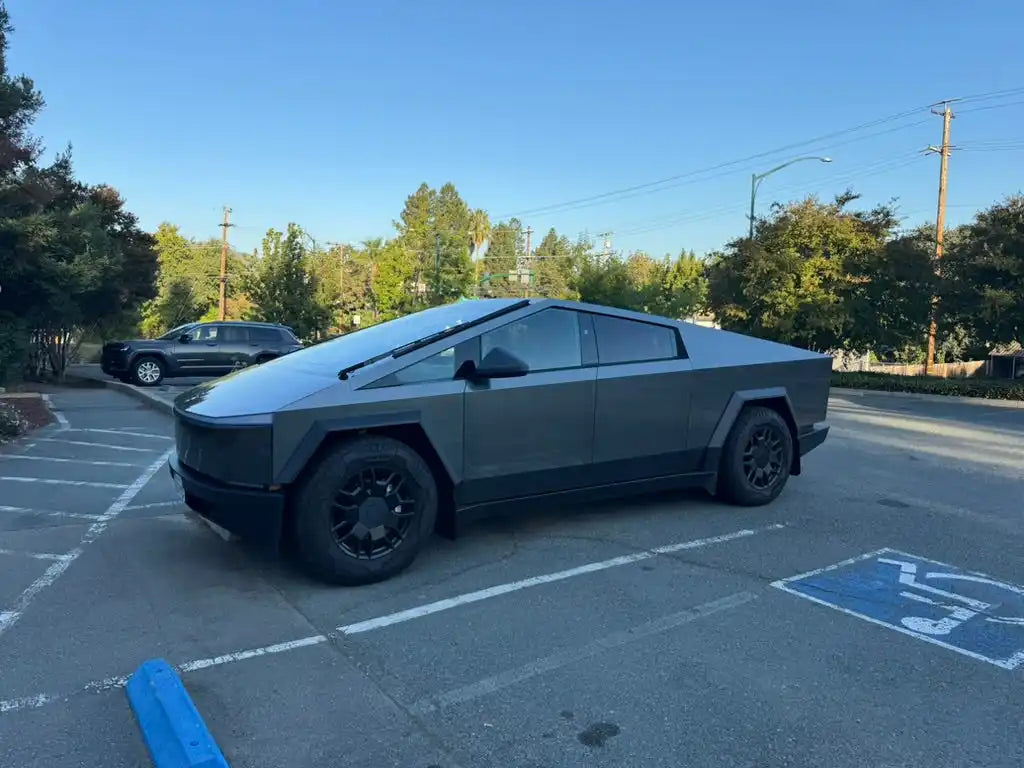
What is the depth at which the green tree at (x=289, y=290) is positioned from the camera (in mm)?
32406

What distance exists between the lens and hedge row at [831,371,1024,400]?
774 inches

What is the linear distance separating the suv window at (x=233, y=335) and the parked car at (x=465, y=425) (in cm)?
1544

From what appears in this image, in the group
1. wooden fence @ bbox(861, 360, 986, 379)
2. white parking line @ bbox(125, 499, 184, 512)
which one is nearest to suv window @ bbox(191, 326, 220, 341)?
white parking line @ bbox(125, 499, 184, 512)

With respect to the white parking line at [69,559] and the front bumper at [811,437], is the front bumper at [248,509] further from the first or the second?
the front bumper at [811,437]

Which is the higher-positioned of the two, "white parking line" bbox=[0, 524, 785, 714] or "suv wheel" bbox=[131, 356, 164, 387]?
"suv wheel" bbox=[131, 356, 164, 387]

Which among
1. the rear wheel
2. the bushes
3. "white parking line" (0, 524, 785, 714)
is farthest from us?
the bushes

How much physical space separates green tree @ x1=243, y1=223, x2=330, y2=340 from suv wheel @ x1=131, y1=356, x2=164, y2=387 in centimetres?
1358

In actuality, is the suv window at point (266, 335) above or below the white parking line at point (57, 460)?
above

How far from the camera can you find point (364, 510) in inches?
171

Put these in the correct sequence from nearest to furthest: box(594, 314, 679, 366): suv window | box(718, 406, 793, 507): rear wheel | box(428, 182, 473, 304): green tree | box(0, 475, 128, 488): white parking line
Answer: box(594, 314, 679, 366): suv window, box(718, 406, 793, 507): rear wheel, box(0, 475, 128, 488): white parking line, box(428, 182, 473, 304): green tree

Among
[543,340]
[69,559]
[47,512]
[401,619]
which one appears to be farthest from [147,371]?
[401,619]

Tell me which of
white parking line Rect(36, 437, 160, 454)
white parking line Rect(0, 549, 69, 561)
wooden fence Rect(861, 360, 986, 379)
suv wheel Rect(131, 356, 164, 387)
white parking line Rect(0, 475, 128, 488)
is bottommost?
white parking line Rect(0, 549, 69, 561)

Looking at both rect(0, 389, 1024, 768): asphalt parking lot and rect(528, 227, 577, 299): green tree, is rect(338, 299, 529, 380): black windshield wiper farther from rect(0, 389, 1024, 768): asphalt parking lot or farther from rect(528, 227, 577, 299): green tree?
rect(528, 227, 577, 299): green tree

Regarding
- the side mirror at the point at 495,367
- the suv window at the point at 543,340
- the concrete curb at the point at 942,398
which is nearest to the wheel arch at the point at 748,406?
the suv window at the point at 543,340
